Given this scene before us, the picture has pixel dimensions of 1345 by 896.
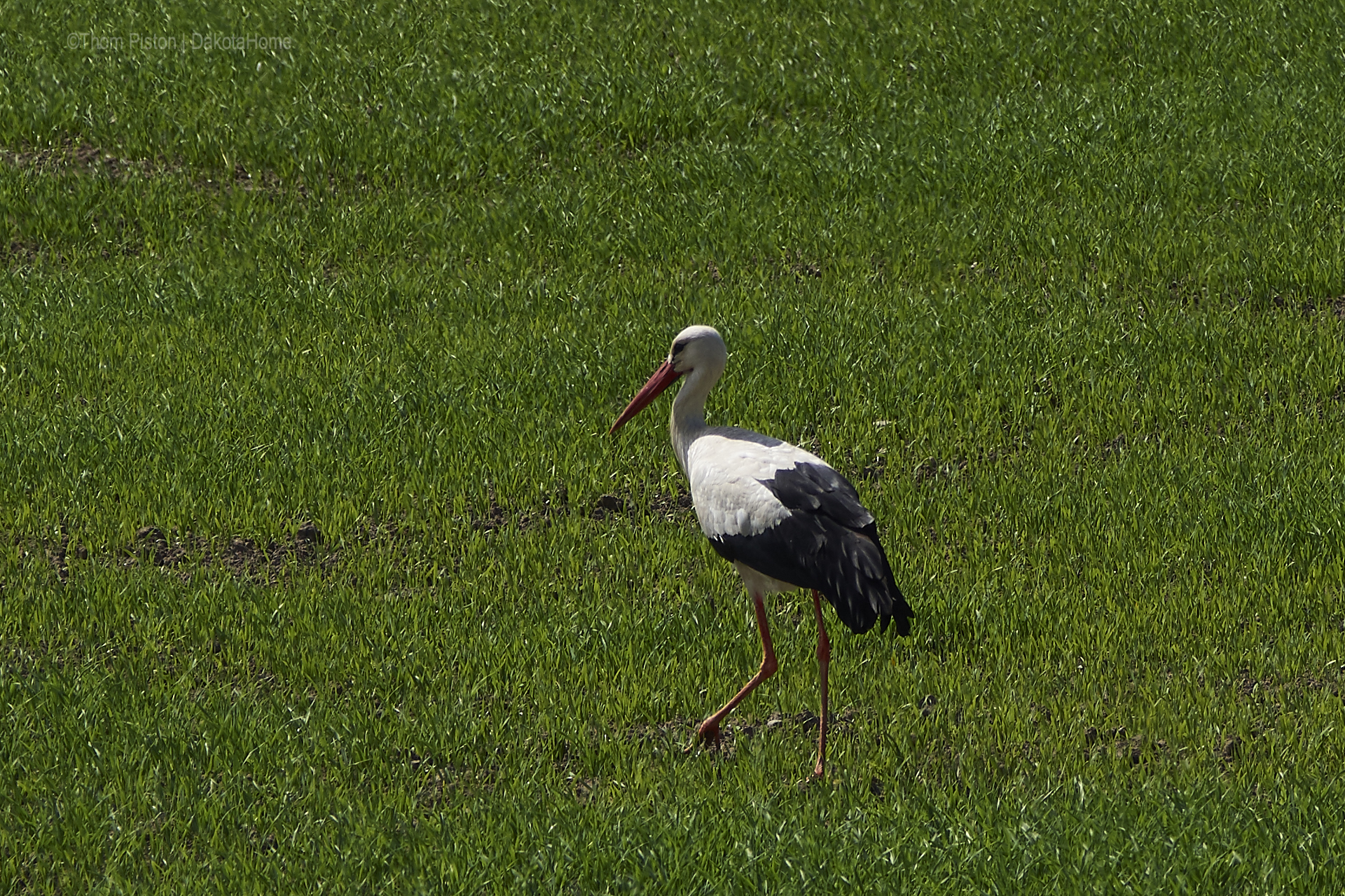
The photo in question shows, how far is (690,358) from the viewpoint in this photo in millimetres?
6613

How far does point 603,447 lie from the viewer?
8.38 m

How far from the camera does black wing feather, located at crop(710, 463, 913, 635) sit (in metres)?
5.41

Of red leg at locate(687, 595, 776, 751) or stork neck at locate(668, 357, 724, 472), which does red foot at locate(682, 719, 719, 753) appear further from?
stork neck at locate(668, 357, 724, 472)

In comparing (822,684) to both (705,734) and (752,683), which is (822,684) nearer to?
(752,683)

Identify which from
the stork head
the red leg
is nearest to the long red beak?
the stork head

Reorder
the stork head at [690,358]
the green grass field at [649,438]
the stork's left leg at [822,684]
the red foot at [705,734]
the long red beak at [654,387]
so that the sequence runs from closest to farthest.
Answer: the green grass field at [649,438], the stork's left leg at [822,684], the red foot at [705,734], the stork head at [690,358], the long red beak at [654,387]

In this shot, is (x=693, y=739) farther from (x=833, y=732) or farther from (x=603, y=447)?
(x=603, y=447)

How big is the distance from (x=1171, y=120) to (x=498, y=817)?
378 inches

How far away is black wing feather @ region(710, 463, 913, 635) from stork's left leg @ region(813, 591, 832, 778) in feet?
0.83

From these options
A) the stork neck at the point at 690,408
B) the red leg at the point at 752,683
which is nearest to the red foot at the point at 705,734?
the red leg at the point at 752,683

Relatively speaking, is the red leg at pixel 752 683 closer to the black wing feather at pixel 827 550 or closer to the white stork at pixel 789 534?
the white stork at pixel 789 534

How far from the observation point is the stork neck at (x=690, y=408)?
21.7 feet

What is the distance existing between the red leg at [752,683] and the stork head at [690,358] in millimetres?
1078

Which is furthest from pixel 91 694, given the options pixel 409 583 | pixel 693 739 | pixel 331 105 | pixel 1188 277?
pixel 331 105
